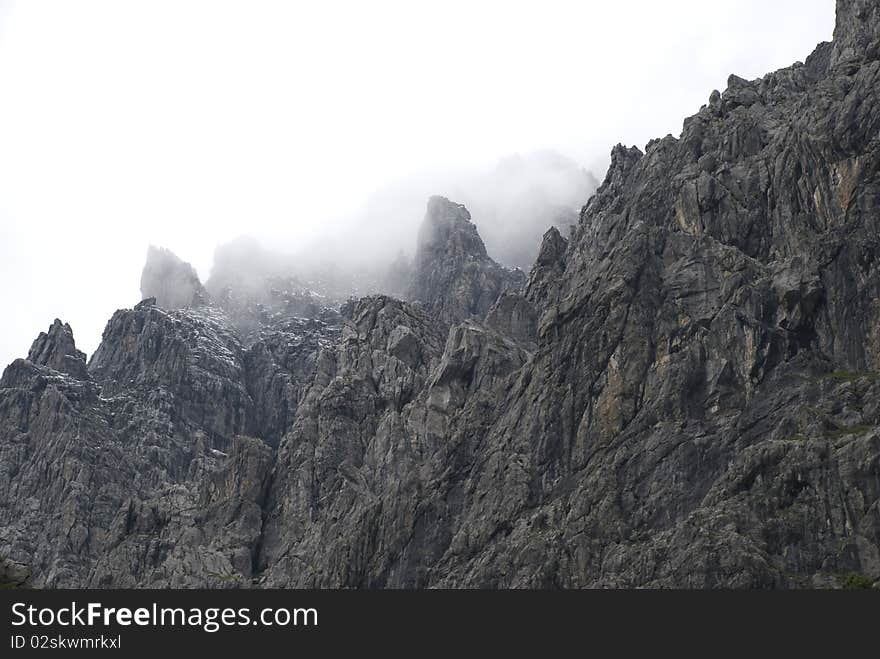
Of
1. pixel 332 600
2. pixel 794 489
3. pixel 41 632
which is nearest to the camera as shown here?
pixel 41 632

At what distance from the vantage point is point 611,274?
596 feet

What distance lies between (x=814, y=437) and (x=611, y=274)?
48336mm

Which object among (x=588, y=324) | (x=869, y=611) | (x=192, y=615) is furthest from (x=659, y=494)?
(x=192, y=615)

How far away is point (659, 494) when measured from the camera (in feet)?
507

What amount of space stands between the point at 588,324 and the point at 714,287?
19793 mm

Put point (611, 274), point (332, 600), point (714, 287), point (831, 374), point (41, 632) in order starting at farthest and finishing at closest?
point (611, 274), point (714, 287), point (831, 374), point (332, 600), point (41, 632)

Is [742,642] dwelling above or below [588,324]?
below

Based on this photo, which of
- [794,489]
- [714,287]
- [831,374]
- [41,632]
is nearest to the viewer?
[41,632]

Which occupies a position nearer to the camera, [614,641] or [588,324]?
[614,641]

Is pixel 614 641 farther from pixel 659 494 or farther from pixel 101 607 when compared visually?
pixel 659 494

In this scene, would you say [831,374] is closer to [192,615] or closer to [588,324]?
[588,324]

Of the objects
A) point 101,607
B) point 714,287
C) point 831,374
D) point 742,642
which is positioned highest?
point 714,287

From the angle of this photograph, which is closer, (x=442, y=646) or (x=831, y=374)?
(x=442, y=646)

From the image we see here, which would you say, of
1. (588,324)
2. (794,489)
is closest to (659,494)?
(794,489)
